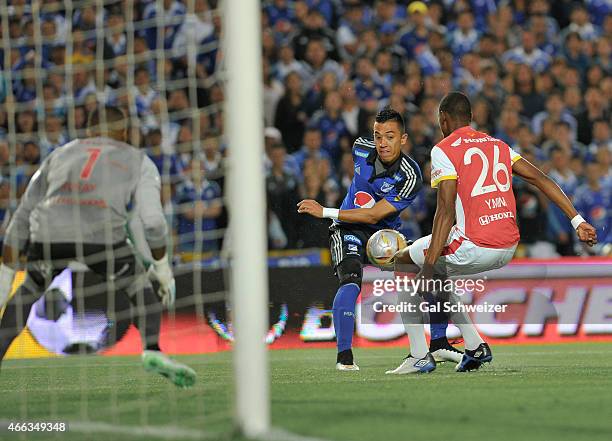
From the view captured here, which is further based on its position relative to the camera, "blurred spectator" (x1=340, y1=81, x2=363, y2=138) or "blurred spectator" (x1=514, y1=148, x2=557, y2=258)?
"blurred spectator" (x1=340, y1=81, x2=363, y2=138)

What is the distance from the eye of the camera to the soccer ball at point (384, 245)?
877cm

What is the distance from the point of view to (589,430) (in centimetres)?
528

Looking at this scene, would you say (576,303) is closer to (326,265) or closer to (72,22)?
(326,265)

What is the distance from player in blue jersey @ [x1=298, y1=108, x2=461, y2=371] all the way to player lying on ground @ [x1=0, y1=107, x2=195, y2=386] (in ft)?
5.91

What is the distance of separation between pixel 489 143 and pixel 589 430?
3.47 metres

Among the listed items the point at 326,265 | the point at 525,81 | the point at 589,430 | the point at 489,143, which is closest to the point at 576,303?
the point at 326,265

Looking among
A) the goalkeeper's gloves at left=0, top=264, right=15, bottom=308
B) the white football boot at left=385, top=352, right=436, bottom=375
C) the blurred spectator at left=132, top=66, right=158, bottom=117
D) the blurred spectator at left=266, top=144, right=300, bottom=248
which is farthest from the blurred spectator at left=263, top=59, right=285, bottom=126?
the goalkeeper's gloves at left=0, top=264, right=15, bottom=308

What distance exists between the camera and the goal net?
508 cm

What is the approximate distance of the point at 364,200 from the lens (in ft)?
29.2

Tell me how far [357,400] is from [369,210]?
8.11 ft

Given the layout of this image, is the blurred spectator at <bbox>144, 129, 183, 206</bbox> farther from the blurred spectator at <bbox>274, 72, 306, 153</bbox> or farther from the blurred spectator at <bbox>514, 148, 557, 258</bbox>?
the blurred spectator at <bbox>514, 148, 557, 258</bbox>

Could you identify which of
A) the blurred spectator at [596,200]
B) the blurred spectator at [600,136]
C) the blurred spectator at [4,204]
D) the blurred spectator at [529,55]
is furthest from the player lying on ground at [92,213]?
the blurred spectator at [529,55]

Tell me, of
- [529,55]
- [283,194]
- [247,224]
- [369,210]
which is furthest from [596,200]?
Answer: [247,224]

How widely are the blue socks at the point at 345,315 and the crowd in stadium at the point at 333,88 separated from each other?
313 centimetres
